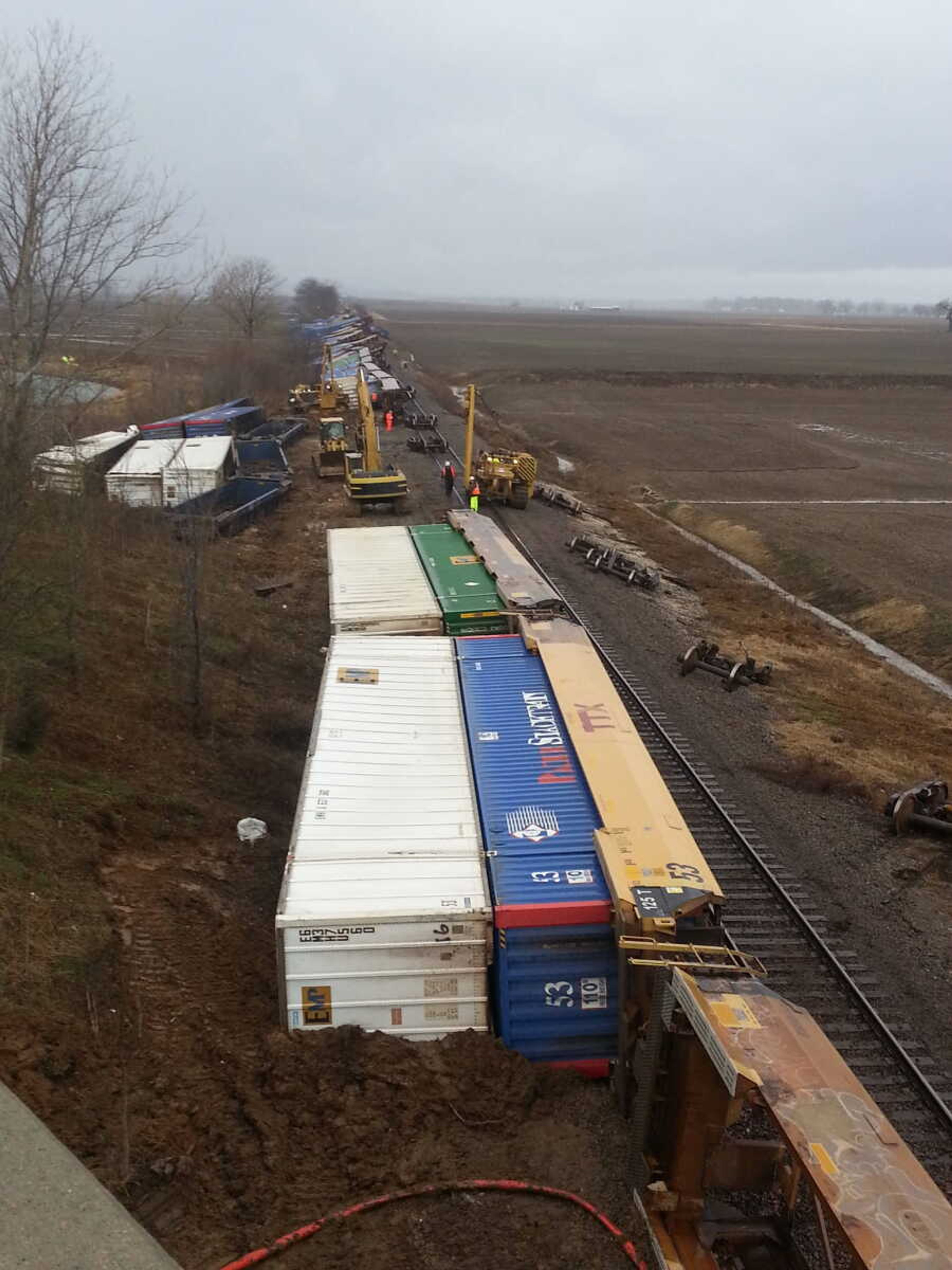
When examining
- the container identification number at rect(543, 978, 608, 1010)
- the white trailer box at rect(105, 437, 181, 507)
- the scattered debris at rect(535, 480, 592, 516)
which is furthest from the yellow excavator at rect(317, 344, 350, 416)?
the container identification number at rect(543, 978, 608, 1010)

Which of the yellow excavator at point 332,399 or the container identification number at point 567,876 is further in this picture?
the yellow excavator at point 332,399

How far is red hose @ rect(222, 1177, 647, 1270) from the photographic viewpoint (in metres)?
6.55

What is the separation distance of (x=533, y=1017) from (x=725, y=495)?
38.3 meters

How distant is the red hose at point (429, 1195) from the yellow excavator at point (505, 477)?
97.3ft

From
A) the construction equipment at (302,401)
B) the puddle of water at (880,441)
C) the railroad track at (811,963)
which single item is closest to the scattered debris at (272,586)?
the railroad track at (811,963)

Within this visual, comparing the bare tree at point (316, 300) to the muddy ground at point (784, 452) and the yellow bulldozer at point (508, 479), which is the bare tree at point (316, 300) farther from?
the yellow bulldozer at point (508, 479)

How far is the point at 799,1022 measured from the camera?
7004mm

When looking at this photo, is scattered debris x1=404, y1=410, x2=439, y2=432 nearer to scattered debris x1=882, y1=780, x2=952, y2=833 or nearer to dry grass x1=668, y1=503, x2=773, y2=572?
dry grass x1=668, y1=503, x2=773, y2=572

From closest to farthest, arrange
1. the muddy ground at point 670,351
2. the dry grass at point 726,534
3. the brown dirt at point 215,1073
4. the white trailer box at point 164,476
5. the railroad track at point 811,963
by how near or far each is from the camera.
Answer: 1. the brown dirt at point 215,1073
2. the railroad track at point 811,963
3. the white trailer box at point 164,476
4. the dry grass at point 726,534
5. the muddy ground at point 670,351

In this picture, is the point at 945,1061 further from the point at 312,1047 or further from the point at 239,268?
the point at 239,268

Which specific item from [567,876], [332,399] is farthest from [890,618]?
[332,399]

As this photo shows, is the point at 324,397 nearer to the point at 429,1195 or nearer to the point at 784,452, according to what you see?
the point at 784,452

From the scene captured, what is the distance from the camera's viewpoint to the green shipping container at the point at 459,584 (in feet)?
59.5

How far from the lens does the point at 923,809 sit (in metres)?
15.1
